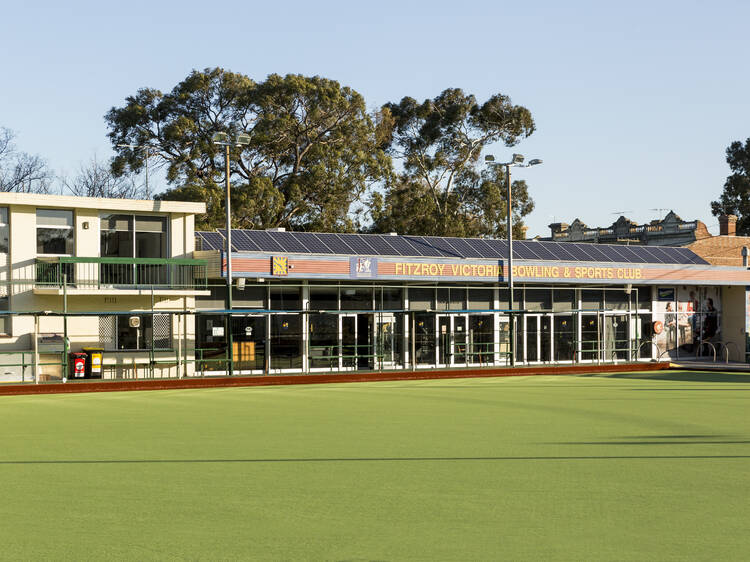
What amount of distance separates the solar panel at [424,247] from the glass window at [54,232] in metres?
13.6

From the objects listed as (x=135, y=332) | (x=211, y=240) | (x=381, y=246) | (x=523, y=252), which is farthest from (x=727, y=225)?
(x=135, y=332)

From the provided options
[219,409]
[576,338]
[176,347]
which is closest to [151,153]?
[176,347]

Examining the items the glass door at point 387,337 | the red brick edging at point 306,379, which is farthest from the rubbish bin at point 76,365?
the glass door at point 387,337

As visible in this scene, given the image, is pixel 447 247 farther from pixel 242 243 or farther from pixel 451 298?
pixel 242 243

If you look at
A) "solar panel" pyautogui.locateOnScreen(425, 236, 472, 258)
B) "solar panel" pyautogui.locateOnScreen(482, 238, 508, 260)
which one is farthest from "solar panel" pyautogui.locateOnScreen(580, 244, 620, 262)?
"solar panel" pyautogui.locateOnScreen(425, 236, 472, 258)

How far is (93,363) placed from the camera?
28781 mm

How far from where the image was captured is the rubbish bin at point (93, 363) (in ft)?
94.1

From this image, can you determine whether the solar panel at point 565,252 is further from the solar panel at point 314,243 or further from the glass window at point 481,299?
the solar panel at point 314,243

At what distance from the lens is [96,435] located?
15.0 meters

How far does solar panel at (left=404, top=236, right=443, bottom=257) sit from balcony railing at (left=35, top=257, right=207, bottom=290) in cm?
967

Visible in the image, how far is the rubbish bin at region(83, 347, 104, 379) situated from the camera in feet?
94.1

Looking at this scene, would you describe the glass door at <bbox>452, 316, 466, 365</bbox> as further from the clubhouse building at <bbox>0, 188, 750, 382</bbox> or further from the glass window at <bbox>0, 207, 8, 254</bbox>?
the glass window at <bbox>0, 207, 8, 254</bbox>

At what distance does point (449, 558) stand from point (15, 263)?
86.1 ft

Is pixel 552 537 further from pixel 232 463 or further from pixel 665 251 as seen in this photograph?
pixel 665 251
